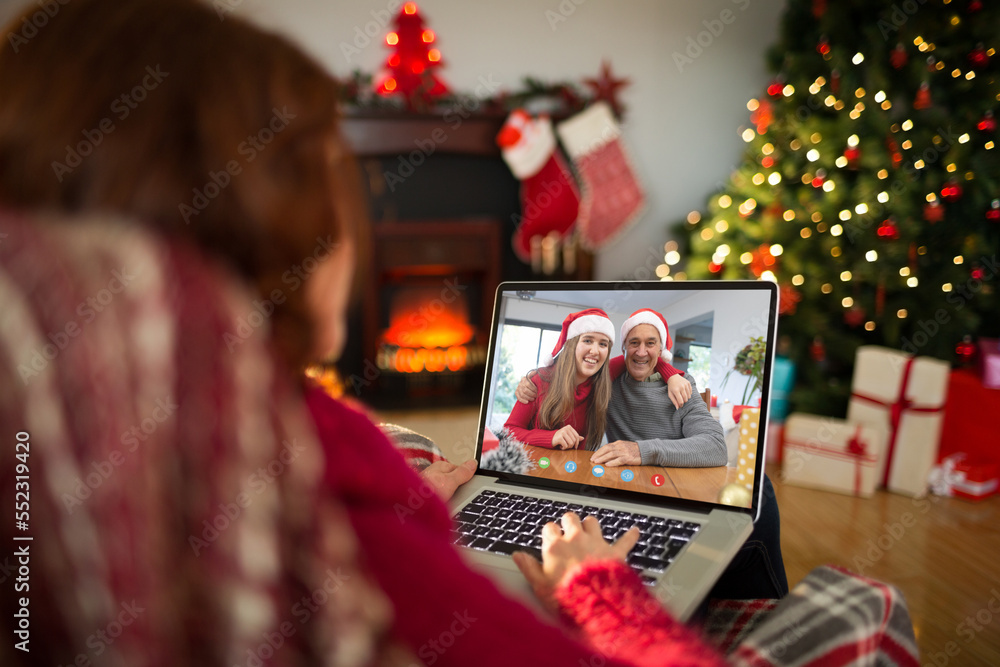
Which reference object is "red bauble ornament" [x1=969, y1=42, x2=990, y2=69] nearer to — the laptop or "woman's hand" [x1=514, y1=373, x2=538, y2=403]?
the laptop

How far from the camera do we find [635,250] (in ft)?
11.8

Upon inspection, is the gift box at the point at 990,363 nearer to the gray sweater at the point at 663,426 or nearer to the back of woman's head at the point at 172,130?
the gray sweater at the point at 663,426

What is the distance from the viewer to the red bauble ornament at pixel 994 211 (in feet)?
7.56

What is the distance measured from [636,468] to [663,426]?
0.22 feet

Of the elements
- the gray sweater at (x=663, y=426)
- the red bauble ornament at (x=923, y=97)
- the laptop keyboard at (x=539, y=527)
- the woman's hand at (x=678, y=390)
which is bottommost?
the laptop keyboard at (x=539, y=527)

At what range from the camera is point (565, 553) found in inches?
24.3

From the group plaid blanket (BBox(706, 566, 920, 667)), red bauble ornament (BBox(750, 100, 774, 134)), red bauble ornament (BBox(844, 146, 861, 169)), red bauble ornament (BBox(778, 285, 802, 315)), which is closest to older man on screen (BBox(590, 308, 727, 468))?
plaid blanket (BBox(706, 566, 920, 667))

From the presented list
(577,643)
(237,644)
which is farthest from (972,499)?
(237,644)

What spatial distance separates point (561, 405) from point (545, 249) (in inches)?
99.1

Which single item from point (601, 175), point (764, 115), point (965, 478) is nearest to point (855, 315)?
point (965, 478)

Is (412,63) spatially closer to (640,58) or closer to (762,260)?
(640,58)

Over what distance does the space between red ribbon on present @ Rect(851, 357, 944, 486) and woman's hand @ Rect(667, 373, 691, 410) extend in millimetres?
1721

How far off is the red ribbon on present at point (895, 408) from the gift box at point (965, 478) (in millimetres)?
154

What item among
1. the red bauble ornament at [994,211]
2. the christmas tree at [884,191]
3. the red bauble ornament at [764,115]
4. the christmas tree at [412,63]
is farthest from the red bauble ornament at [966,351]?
the christmas tree at [412,63]
